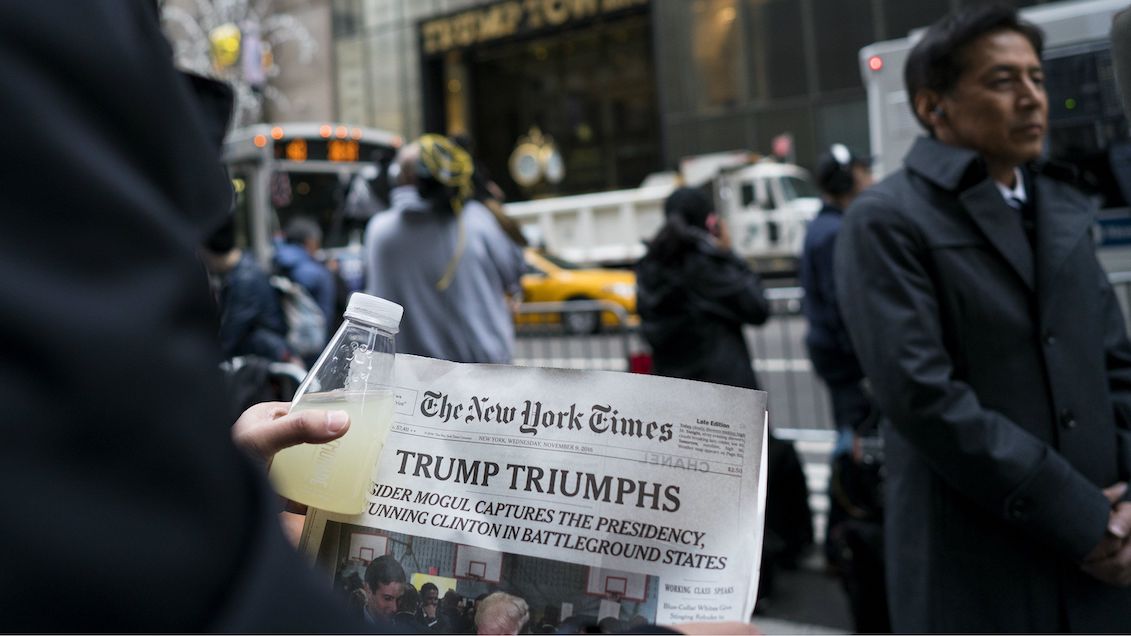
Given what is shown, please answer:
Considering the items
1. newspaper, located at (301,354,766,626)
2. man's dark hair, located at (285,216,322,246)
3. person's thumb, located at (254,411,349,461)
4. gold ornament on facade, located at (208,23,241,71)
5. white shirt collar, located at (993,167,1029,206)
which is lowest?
newspaper, located at (301,354,766,626)

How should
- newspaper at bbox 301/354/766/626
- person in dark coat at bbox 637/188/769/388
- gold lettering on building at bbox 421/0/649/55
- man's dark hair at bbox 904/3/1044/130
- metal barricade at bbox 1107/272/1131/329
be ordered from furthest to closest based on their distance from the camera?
gold lettering on building at bbox 421/0/649/55, person in dark coat at bbox 637/188/769/388, metal barricade at bbox 1107/272/1131/329, man's dark hair at bbox 904/3/1044/130, newspaper at bbox 301/354/766/626

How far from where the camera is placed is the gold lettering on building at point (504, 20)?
27.5 metres

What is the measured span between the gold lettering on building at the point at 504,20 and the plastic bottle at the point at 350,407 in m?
26.4

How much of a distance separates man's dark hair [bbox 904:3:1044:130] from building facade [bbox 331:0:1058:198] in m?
20.1

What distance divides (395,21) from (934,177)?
30.0 m

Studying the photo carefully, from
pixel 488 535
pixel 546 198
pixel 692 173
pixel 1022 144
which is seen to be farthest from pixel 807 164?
pixel 488 535

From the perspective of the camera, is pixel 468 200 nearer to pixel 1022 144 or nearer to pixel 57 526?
pixel 1022 144

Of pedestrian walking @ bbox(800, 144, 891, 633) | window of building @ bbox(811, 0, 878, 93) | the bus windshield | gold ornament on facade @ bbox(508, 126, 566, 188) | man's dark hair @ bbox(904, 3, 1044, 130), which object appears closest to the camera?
man's dark hair @ bbox(904, 3, 1044, 130)

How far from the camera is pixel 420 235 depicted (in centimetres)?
442

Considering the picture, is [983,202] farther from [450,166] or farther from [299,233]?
[299,233]

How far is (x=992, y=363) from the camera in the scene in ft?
7.58

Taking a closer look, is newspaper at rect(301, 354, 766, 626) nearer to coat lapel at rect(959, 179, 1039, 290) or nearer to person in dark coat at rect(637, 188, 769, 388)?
coat lapel at rect(959, 179, 1039, 290)

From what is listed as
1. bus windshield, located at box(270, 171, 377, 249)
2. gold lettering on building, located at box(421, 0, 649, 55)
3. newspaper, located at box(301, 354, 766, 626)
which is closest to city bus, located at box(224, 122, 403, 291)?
bus windshield, located at box(270, 171, 377, 249)

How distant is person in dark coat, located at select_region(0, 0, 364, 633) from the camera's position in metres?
0.49
